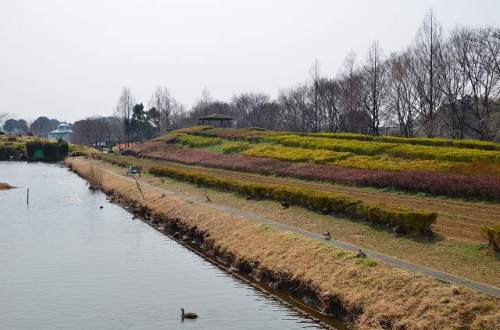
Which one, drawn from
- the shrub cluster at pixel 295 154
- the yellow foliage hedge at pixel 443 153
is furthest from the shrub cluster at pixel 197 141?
the yellow foliage hedge at pixel 443 153

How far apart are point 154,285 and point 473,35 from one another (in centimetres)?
4812

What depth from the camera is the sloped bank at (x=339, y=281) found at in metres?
15.6

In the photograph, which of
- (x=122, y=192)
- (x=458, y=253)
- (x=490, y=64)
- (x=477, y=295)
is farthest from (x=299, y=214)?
(x=490, y=64)

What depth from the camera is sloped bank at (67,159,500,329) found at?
51.0ft

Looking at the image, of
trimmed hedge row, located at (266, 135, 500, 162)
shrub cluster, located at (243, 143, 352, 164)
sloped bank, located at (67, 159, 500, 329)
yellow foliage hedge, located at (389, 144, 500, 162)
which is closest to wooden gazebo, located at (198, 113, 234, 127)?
shrub cluster, located at (243, 143, 352, 164)

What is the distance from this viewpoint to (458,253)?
67.2 ft

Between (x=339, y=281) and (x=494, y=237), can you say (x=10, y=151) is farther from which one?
(x=494, y=237)

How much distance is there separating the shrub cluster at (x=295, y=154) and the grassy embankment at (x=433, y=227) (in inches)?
452

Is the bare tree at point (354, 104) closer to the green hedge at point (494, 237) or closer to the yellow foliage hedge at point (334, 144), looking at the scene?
the yellow foliage hedge at point (334, 144)

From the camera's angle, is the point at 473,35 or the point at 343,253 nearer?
the point at 343,253

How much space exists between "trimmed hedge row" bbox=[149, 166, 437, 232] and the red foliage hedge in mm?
5961

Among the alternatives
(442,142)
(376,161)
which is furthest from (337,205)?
(442,142)

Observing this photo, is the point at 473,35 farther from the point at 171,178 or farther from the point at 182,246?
the point at 182,246

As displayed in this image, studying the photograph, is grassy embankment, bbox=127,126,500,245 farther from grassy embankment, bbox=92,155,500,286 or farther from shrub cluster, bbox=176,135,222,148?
shrub cluster, bbox=176,135,222,148
